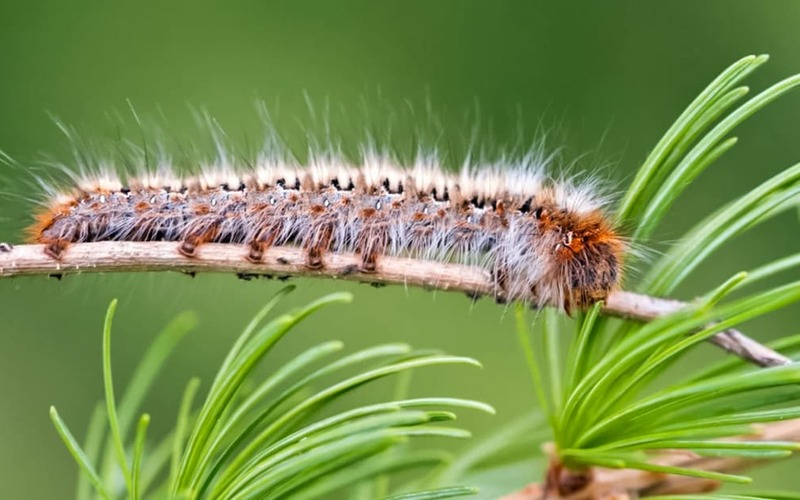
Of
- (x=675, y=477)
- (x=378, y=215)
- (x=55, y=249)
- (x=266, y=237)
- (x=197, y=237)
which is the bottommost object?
(x=675, y=477)

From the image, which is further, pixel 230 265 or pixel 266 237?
pixel 266 237

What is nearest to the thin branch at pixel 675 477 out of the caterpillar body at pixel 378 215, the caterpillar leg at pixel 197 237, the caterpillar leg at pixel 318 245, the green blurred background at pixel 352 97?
the caterpillar body at pixel 378 215

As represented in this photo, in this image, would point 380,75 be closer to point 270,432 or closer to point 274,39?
point 274,39

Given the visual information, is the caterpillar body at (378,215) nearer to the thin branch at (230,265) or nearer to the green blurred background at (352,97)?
the thin branch at (230,265)

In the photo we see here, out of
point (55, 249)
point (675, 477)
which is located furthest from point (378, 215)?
point (675, 477)

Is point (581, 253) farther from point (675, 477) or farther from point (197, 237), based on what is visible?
point (197, 237)

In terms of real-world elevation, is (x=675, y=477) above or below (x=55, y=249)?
below

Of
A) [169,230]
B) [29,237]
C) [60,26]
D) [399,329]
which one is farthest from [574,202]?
[60,26]
